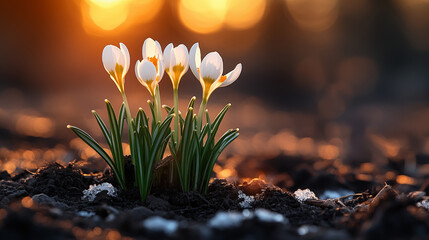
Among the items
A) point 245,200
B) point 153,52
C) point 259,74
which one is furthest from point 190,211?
point 259,74

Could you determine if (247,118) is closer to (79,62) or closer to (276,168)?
(276,168)

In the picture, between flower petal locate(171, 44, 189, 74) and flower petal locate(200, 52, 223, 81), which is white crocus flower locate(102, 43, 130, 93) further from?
flower petal locate(200, 52, 223, 81)

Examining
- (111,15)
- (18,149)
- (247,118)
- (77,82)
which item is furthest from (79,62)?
(18,149)

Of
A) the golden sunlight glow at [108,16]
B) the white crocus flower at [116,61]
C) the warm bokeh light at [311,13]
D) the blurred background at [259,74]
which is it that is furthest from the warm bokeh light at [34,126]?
the warm bokeh light at [311,13]

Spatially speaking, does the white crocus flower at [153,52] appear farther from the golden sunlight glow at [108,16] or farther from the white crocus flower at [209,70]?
the golden sunlight glow at [108,16]

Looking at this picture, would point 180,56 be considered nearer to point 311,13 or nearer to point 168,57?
point 168,57
